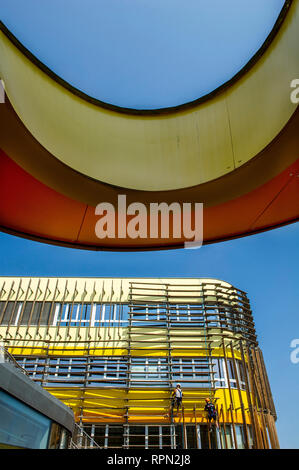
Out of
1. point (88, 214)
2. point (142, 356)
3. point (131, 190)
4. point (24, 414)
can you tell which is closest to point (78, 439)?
point (142, 356)

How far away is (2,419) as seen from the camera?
4.14m

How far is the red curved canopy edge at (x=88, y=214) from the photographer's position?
3.36 metres

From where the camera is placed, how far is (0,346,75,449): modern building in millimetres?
4246

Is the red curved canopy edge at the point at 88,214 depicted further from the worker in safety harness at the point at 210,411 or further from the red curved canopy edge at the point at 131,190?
the worker in safety harness at the point at 210,411

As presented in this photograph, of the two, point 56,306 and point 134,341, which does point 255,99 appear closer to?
point 134,341

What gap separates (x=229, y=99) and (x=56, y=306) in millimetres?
15037

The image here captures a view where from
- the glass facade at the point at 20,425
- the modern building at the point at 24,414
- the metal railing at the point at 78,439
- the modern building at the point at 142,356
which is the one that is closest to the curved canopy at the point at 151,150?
the modern building at the point at 24,414

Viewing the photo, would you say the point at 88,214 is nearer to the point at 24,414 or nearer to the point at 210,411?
the point at 24,414

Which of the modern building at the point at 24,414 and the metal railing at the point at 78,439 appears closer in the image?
the modern building at the point at 24,414

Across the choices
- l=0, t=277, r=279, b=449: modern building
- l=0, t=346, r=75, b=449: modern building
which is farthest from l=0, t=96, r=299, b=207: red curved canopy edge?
l=0, t=277, r=279, b=449: modern building

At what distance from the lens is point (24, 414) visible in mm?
4859

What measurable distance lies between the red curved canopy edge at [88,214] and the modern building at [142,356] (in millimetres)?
9441

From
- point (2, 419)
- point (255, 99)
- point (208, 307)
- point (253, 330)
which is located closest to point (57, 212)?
point (255, 99)
